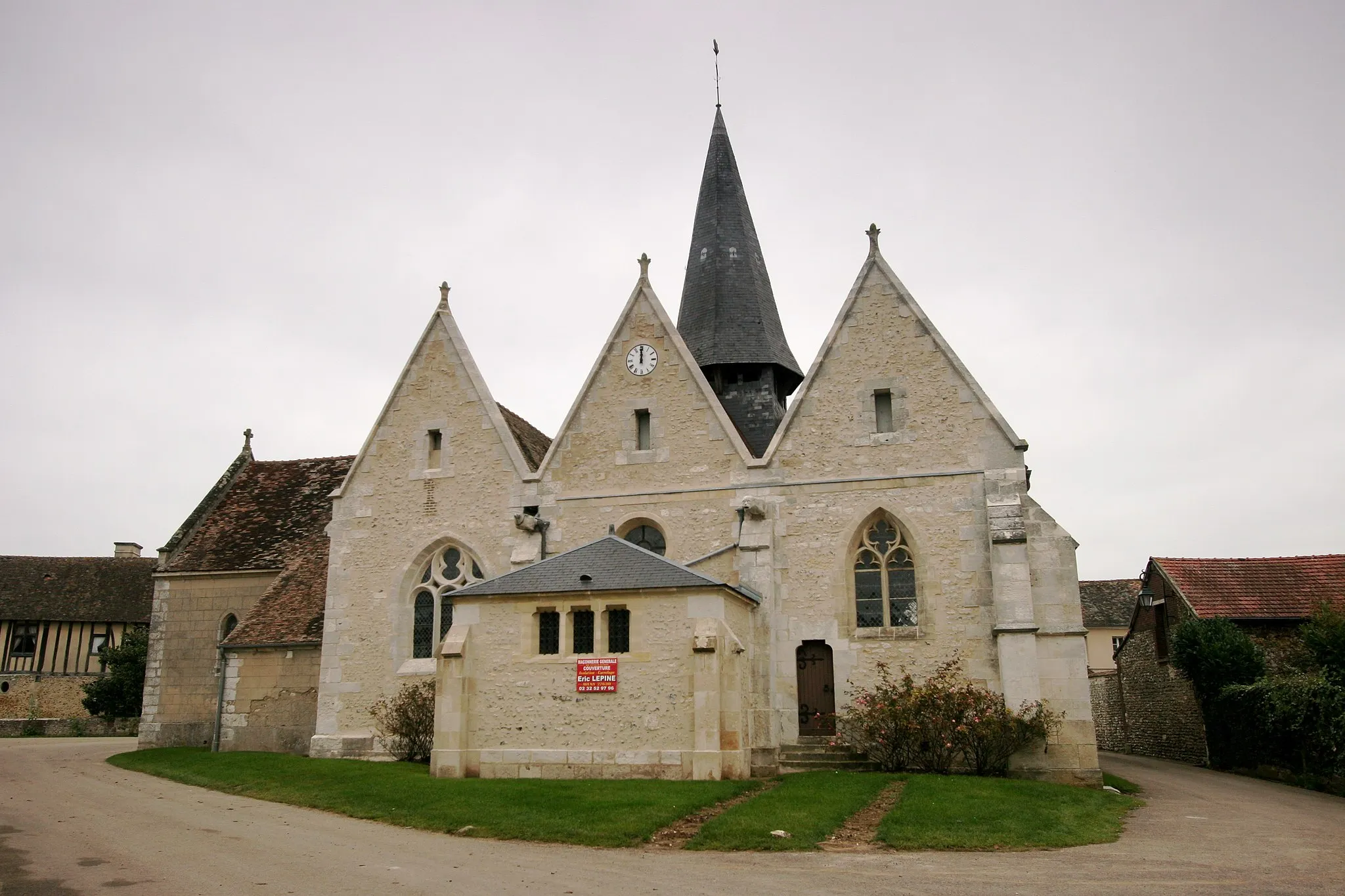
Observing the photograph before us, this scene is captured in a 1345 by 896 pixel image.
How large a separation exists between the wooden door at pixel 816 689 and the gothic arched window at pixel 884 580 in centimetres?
94

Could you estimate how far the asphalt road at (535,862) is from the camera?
883cm

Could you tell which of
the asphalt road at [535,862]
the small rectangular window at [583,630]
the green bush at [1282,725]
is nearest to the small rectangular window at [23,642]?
the asphalt road at [535,862]

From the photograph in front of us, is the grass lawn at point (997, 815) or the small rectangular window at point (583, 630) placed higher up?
Answer: the small rectangular window at point (583, 630)

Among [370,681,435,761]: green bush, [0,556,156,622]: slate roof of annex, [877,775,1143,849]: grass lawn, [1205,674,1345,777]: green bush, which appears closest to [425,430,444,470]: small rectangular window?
[370,681,435,761]: green bush

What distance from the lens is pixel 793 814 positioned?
1236cm

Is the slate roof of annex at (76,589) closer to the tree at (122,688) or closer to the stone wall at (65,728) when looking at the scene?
the tree at (122,688)

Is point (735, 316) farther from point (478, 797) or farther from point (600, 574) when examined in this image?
point (478, 797)

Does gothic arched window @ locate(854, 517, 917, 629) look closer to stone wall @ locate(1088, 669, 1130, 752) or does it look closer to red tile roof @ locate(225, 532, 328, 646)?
red tile roof @ locate(225, 532, 328, 646)

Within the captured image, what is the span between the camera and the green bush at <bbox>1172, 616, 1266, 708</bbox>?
73.3 ft

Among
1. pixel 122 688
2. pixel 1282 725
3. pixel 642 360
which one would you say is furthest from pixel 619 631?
pixel 122 688

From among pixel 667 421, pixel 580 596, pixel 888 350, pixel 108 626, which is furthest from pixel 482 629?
pixel 108 626

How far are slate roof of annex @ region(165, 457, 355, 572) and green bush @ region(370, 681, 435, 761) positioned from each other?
6.33 metres

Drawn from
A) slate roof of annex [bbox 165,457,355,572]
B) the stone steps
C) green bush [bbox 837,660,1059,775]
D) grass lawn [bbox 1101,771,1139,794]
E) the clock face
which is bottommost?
grass lawn [bbox 1101,771,1139,794]

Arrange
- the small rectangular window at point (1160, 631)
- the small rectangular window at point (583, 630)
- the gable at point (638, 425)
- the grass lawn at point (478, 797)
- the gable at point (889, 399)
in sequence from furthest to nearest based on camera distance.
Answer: the small rectangular window at point (1160, 631)
the gable at point (638, 425)
the gable at point (889, 399)
the small rectangular window at point (583, 630)
the grass lawn at point (478, 797)
